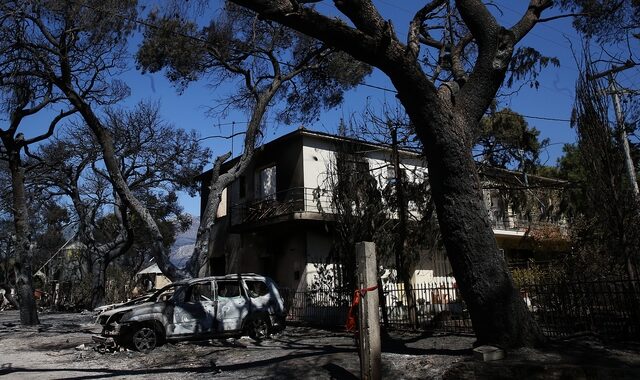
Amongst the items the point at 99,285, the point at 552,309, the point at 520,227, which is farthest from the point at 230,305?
the point at 520,227

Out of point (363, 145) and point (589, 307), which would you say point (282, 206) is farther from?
point (589, 307)

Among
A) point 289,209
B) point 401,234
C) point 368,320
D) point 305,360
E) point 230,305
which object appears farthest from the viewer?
point 289,209

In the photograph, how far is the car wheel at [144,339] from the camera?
13008mm

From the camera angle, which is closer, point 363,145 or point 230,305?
point 230,305

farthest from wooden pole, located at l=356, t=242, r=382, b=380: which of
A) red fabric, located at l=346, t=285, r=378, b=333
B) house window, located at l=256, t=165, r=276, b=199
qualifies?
house window, located at l=256, t=165, r=276, b=199

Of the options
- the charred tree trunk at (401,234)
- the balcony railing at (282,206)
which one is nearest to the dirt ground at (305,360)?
the charred tree trunk at (401,234)

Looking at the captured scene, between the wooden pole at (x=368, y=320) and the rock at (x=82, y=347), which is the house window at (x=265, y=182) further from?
the wooden pole at (x=368, y=320)

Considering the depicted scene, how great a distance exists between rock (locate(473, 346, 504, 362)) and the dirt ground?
5.5 inches

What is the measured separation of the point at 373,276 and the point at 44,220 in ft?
126

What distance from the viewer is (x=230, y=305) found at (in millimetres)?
14789

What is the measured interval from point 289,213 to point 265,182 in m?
4.60

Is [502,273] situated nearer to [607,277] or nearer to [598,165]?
[598,165]

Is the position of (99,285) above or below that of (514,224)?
below

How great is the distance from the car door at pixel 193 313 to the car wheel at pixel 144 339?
467 mm
